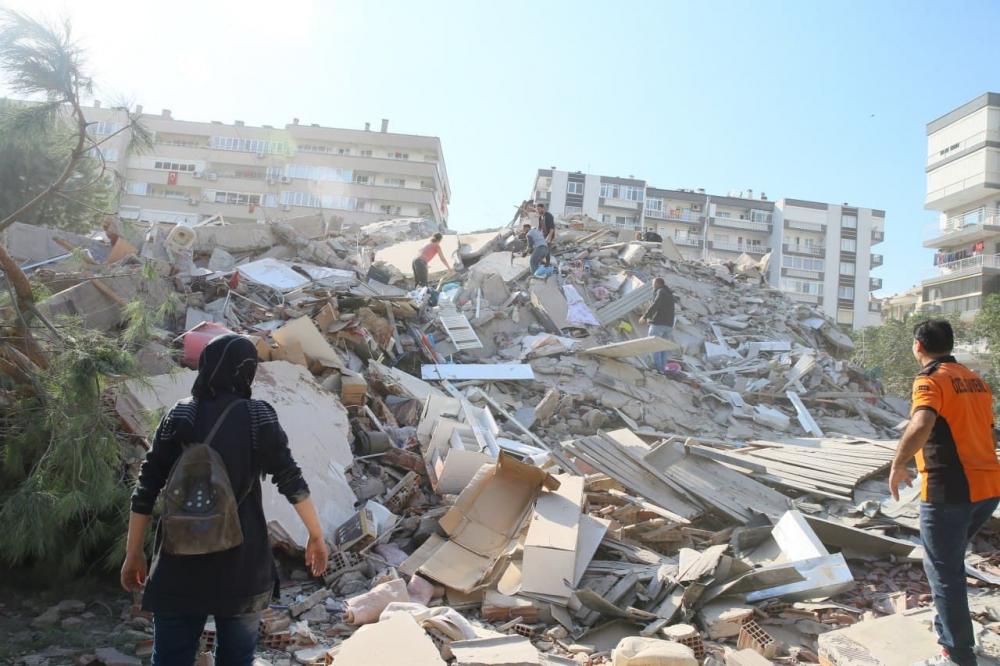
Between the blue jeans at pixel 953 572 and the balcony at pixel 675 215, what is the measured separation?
53182 millimetres

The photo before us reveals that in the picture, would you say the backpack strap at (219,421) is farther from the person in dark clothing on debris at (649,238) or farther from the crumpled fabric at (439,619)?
the person in dark clothing on debris at (649,238)

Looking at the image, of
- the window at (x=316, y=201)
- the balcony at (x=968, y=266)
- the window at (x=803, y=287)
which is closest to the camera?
the balcony at (x=968, y=266)

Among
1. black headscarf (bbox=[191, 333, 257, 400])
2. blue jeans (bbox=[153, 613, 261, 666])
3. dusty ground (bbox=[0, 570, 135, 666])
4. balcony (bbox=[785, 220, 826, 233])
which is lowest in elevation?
dusty ground (bbox=[0, 570, 135, 666])

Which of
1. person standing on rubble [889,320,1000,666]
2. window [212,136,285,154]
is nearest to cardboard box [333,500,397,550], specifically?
person standing on rubble [889,320,1000,666]

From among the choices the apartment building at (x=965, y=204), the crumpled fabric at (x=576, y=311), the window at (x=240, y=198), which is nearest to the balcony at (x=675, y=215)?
the apartment building at (x=965, y=204)

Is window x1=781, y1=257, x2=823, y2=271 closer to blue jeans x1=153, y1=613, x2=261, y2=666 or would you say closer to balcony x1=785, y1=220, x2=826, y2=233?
balcony x1=785, y1=220, x2=826, y2=233

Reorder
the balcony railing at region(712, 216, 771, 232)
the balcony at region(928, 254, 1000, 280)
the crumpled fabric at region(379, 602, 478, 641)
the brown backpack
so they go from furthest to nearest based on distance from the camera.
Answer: the balcony railing at region(712, 216, 771, 232) < the balcony at region(928, 254, 1000, 280) < the crumpled fabric at region(379, 602, 478, 641) < the brown backpack

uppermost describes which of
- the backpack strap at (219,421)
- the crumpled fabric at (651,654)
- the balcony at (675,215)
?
the balcony at (675,215)

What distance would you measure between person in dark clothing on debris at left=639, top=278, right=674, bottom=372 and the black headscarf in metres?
8.00

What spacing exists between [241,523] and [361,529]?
2.29m

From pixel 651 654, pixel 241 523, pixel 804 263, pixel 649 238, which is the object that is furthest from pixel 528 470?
pixel 804 263

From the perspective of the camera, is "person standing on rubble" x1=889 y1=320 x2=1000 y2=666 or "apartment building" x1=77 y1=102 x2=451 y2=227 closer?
"person standing on rubble" x1=889 y1=320 x2=1000 y2=666

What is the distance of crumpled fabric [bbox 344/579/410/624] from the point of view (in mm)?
3416

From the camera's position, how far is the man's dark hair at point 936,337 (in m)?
2.90
